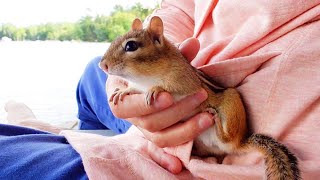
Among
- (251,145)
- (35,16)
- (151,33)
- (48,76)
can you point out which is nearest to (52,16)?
(35,16)

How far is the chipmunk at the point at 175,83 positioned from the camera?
75 centimetres

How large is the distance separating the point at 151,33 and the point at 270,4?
0.22 metres

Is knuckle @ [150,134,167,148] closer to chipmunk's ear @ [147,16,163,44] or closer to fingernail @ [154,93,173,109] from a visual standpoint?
fingernail @ [154,93,173,109]

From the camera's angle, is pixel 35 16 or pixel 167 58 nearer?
pixel 167 58

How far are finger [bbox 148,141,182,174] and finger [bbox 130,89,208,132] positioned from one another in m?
0.04

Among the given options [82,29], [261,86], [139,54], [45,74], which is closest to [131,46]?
[139,54]

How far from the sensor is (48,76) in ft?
9.06

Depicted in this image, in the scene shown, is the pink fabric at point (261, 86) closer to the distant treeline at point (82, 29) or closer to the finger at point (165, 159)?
the finger at point (165, 159)

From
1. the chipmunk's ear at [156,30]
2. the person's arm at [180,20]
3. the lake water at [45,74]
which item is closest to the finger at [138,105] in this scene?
the chipmunk's ear at [156,30]

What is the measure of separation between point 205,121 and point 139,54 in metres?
0.18

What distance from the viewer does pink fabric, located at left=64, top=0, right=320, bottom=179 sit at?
0.70m

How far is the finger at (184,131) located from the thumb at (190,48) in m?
0.15

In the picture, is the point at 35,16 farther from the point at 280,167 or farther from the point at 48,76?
the point at 280,167

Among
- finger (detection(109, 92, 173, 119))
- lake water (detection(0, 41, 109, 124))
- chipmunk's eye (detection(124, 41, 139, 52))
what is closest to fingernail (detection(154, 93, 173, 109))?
finger (detection(109, 92, 173, 119))
